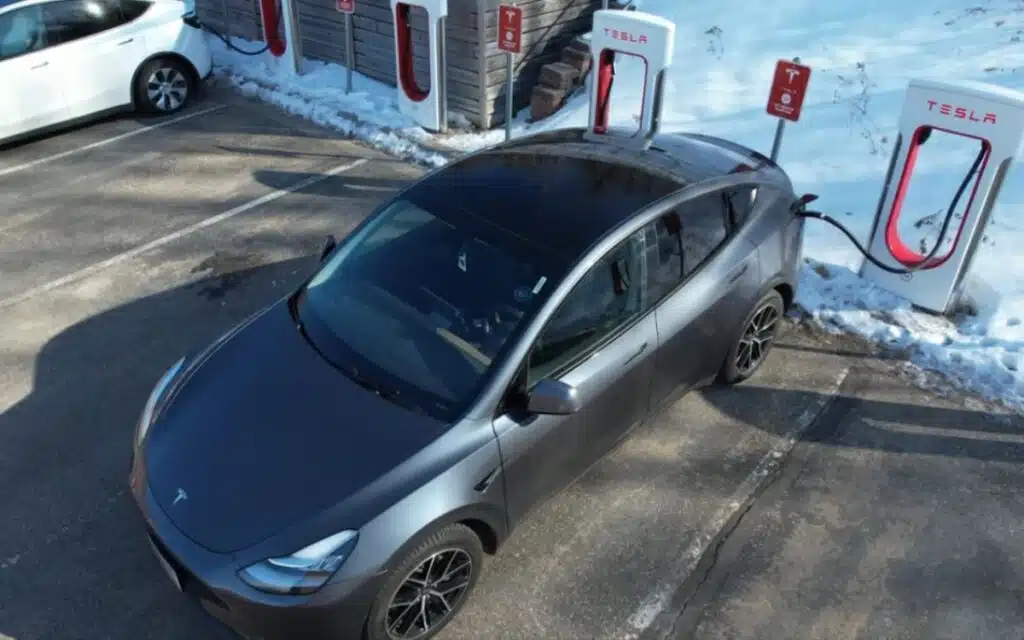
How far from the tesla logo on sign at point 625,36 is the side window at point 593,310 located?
363cm

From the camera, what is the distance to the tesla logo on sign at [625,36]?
23.8 ft

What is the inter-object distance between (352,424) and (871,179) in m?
5.59

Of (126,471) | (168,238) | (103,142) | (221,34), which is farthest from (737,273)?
Answer: (221,34)

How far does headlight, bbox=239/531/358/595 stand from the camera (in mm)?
3305

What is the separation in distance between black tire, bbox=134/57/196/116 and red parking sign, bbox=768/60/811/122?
7246mm

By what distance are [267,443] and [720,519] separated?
2.47 m

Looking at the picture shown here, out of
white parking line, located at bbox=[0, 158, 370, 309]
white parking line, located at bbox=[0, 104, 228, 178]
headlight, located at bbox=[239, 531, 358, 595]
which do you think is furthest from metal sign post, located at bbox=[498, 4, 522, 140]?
headlight, located at bbox=[239, 531, 358, 595]

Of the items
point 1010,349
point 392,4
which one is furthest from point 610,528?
point 392,4

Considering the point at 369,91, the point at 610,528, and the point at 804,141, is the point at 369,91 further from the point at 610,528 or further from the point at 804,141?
the point at 610,528

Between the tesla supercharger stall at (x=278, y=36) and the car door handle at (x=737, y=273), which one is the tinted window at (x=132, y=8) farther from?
the car door handle at (x=737, y=273)

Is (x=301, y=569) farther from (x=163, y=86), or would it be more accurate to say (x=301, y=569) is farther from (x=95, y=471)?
(x=163, y=86)

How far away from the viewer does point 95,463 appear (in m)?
4.85

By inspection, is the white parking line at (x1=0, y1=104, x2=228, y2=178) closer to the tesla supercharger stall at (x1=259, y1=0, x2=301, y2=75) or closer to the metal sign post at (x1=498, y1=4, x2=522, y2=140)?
the tesla supercharger stall at (x1=259, y1=0, x2=301, y2=75)

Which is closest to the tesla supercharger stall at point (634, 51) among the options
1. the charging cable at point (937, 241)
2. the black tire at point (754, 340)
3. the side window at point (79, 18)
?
the charging cable at point (937, 241)
